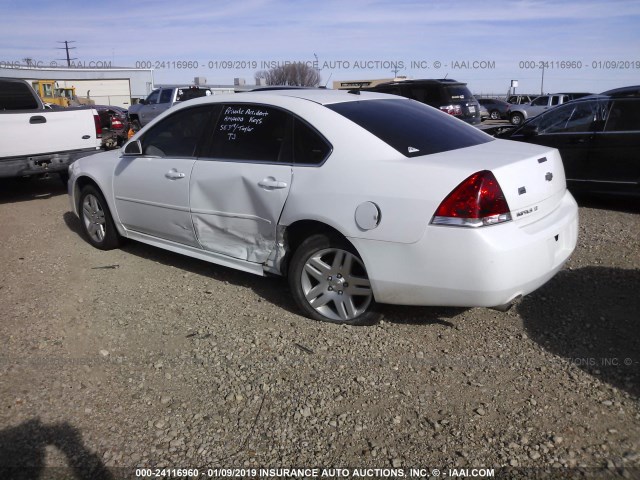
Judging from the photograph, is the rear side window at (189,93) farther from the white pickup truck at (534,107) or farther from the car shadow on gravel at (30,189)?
the white pickup truck at (534,107)

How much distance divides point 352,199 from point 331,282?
639 millimetres

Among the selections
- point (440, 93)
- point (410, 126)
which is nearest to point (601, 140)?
point (410, 126)

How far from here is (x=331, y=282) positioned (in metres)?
3.79

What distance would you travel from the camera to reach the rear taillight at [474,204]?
311 cm

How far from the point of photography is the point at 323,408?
2932mm

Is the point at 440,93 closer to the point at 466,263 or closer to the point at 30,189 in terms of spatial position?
the point at 30,189

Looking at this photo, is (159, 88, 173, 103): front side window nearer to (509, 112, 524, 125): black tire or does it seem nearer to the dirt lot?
the dirt lot

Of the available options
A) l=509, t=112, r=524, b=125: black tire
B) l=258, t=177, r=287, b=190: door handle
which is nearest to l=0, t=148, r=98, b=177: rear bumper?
l=258, t=177, r=287, b=190: door handle

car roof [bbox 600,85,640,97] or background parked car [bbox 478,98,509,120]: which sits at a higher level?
car roof [bbox 600,85,640,97]

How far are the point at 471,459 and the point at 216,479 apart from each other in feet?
3.80

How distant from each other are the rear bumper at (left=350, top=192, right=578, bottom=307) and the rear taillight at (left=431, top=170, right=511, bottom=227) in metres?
0.05

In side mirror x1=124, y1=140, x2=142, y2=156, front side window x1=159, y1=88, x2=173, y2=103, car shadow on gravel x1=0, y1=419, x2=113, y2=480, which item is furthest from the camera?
front side window x1=159, y1=88, x2=173, y2=103

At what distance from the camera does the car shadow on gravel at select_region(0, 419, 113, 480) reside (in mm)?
2492

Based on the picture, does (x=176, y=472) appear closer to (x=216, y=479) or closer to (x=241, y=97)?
(x=216, y=479)
